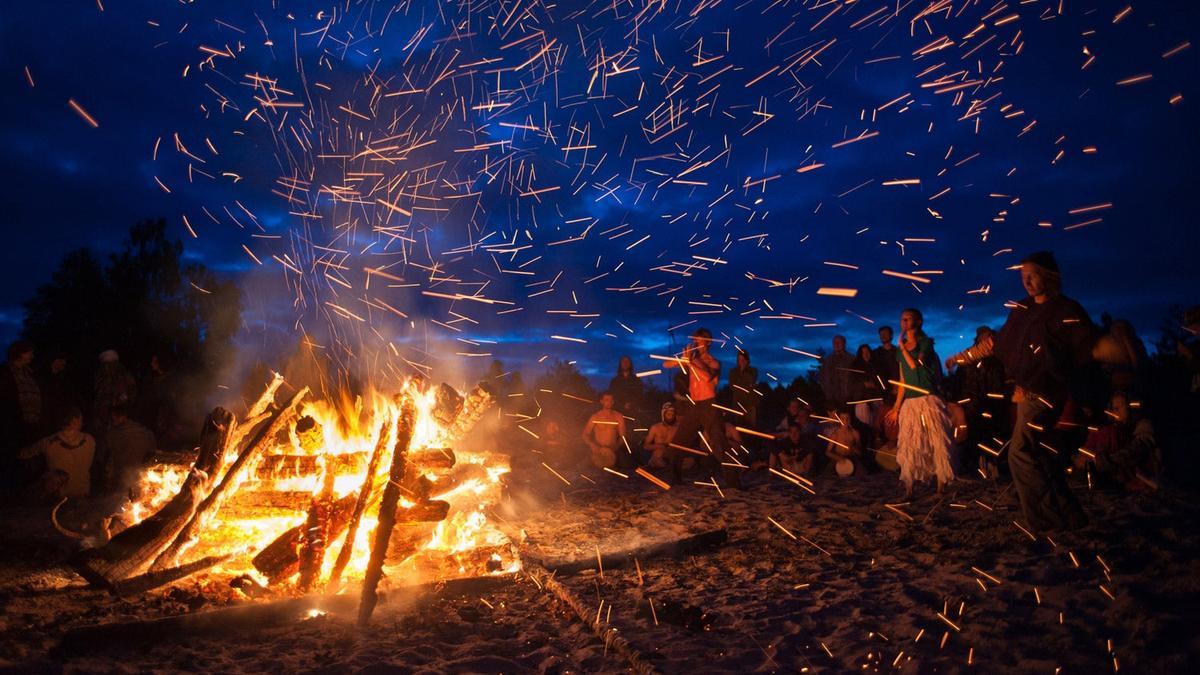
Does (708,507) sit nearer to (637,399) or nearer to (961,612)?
(961,612)

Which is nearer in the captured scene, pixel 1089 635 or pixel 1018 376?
pixel 1089 635

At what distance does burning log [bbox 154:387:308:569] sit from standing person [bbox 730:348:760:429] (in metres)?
6.39

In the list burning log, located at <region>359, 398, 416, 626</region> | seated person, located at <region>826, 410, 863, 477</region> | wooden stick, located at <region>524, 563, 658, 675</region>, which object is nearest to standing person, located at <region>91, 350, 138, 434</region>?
burning log, located at <region>359, 398, 416, 626</region>

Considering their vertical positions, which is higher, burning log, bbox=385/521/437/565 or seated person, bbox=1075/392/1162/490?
seated person, bbox=1075/392/1162/490

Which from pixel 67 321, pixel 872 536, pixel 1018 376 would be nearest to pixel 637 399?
pixel 872 536

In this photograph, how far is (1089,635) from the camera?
10.4 ft

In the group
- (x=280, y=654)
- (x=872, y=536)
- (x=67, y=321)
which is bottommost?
(x=280, y=654)

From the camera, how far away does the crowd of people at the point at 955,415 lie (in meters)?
4.84

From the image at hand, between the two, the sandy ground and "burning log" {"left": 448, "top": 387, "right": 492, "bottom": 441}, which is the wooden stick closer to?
the sandy ground

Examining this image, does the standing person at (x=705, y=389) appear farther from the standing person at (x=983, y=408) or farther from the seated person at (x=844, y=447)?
the standing person at (x=983, y=408)

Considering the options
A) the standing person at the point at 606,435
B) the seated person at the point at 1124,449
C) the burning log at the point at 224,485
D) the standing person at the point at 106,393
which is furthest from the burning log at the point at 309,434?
the seated person at the point at 1124,449

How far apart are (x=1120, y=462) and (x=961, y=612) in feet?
13.5

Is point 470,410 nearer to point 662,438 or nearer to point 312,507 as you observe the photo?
point 312,507

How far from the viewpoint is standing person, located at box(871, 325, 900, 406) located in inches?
364
